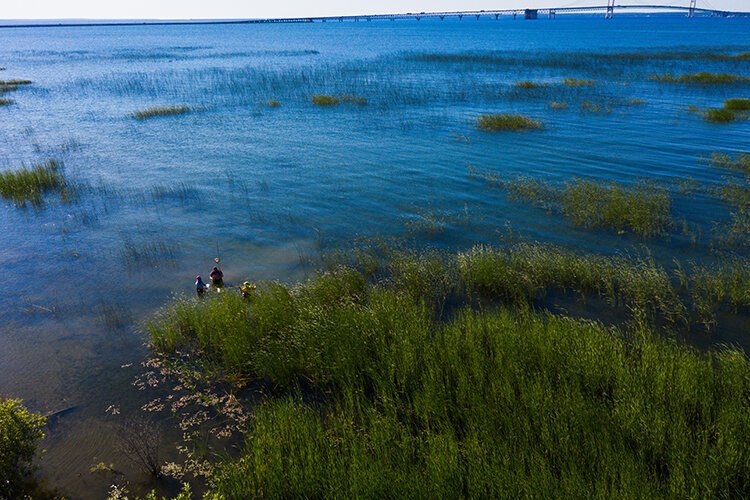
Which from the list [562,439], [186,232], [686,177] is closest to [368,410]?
[562,439]

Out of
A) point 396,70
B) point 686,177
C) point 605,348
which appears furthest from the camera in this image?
point 396,70

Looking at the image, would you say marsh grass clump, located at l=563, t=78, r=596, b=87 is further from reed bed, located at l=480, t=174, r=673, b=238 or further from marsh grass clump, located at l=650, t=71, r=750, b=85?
reed bed, located at l=480, t=174, r=673, b=238

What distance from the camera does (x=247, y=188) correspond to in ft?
83.9

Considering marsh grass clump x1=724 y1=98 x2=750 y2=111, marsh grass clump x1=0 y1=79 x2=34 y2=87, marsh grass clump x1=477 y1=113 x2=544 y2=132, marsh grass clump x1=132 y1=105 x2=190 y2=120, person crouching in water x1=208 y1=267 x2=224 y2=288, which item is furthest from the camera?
marsh grass clump x1=0 y1=79 x2=34 y2=87

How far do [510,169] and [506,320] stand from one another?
17.1 meters

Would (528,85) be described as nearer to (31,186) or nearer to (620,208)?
(620,208)

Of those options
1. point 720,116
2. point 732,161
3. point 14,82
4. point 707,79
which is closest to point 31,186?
point 732,161

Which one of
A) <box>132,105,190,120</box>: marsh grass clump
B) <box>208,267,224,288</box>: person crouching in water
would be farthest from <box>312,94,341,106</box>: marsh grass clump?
<box>208,267,224,288</box>: person crouching in water

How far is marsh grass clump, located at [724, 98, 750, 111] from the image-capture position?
3897 centimetres

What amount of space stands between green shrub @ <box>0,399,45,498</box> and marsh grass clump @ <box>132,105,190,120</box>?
3859 cm

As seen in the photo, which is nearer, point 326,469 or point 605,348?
point 326,469

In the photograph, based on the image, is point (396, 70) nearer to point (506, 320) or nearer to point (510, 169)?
point (510, 169)

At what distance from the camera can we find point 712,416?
8609 mm

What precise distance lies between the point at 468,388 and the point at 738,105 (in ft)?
142
